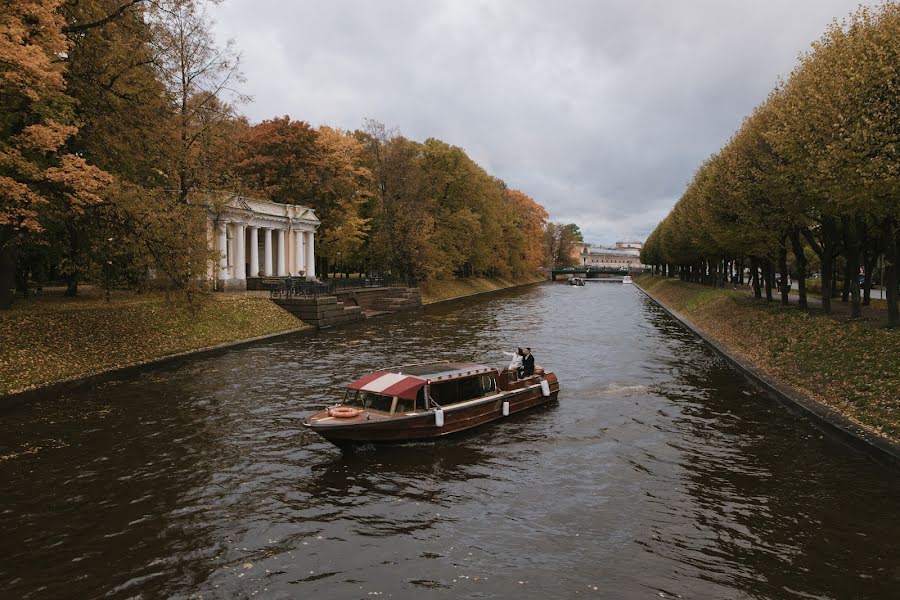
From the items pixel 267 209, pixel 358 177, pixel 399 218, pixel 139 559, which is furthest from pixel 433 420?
pixel 358 177

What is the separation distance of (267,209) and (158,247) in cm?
3490

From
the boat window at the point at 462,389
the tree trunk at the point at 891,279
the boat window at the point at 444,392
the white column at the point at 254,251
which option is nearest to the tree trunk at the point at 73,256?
the white column at the point at 254,251

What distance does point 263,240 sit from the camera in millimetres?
74125

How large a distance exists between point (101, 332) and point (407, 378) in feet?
67.9

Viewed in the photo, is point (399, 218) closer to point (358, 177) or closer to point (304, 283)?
point (358, 177)

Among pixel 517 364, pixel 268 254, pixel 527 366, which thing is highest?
pixel 268 254

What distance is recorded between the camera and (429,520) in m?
12.9

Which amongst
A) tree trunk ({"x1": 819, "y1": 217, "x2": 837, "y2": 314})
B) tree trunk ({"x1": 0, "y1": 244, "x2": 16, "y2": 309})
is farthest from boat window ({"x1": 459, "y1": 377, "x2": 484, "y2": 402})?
tree trunk ({"x1": 0, "y1": 244, "x2": 16, "y2": 309})

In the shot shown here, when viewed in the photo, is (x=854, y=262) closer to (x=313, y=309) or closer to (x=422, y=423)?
(x=422, y=423)

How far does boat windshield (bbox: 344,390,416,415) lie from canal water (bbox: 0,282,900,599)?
4.09 feet

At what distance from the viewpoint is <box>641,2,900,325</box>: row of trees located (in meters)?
21.6

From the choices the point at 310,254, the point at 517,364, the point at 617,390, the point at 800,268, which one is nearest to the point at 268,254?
the point at 310,254

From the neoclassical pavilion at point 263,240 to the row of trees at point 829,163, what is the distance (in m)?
39.7

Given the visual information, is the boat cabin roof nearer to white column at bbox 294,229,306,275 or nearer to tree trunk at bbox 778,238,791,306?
tree trunk at bbox 778,238,791,306
